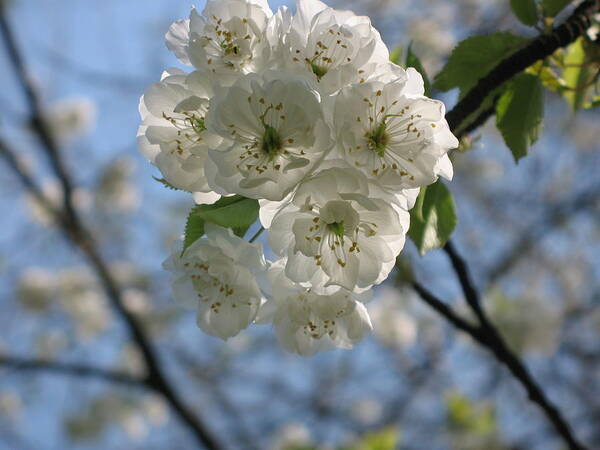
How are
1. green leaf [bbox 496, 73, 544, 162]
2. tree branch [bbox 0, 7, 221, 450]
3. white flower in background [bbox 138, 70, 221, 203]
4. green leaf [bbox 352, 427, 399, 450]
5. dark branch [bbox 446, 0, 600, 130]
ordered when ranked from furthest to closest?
tree branch [bbox 0, 7, 221, 450]
green leaf [bbox 352, 427, 399, 450]
green leaf [bbox 496, 73, 544, 162]
dark branch [bbox 446, 0, 600, 130]
white flower in background [bbox 138, 70, 221, 203]

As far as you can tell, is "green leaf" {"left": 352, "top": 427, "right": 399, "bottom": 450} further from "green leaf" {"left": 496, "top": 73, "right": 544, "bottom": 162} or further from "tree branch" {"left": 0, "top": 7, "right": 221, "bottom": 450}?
"green leaf" {"left": 496, "top": 73, "right": 544, "bottom": 162}

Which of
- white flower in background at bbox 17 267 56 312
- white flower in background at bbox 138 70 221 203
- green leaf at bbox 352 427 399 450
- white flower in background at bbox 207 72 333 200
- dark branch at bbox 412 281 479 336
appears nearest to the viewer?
white flower in background at bbox 207 72 333 200

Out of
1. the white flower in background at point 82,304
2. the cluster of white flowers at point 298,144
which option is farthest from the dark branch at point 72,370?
the cluster of white flowers at point 298,144

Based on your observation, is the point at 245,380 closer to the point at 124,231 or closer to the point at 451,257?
the point at 124,231

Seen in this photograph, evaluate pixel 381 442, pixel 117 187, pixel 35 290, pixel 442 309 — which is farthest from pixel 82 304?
pixel 442 309

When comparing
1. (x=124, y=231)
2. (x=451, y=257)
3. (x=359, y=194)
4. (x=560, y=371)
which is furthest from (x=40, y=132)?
(x=560, y=371)

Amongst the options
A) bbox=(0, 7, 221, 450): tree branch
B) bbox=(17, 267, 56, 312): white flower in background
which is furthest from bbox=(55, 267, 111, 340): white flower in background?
bbox=(0, 7, 221, 450): tree branch
